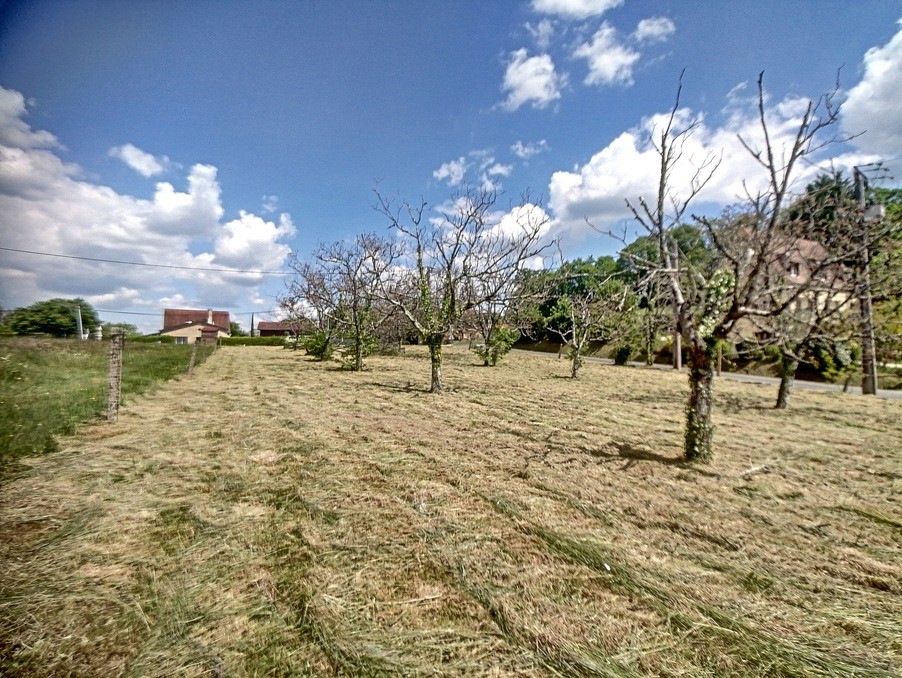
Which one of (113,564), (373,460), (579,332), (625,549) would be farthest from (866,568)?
(579,332)

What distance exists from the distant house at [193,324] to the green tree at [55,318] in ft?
153

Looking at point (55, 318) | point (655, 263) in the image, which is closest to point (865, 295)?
point (655, 263)

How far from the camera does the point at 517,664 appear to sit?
162 centimetres

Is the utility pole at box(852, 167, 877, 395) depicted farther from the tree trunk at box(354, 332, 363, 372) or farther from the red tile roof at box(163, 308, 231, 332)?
the red tile roof at box(163, 308, 231, 332)

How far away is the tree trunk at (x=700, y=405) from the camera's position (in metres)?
4.13

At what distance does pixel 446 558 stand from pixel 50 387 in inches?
399

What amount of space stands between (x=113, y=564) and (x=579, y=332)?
14.8 metres

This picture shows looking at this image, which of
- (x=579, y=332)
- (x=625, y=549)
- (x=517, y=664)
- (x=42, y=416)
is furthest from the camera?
(x=579, y=332)

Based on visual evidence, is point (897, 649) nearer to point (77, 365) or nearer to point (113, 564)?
point (113, 564)

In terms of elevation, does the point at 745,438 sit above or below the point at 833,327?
below

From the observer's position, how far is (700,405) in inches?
170

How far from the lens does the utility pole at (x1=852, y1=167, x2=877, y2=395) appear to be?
4.33 m

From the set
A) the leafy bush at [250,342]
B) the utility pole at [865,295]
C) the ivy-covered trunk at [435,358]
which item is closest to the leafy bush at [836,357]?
the utility pole at [865,295]

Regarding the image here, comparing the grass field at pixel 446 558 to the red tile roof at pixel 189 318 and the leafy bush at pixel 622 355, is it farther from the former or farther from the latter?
the red tile roof at pixel 189 318
